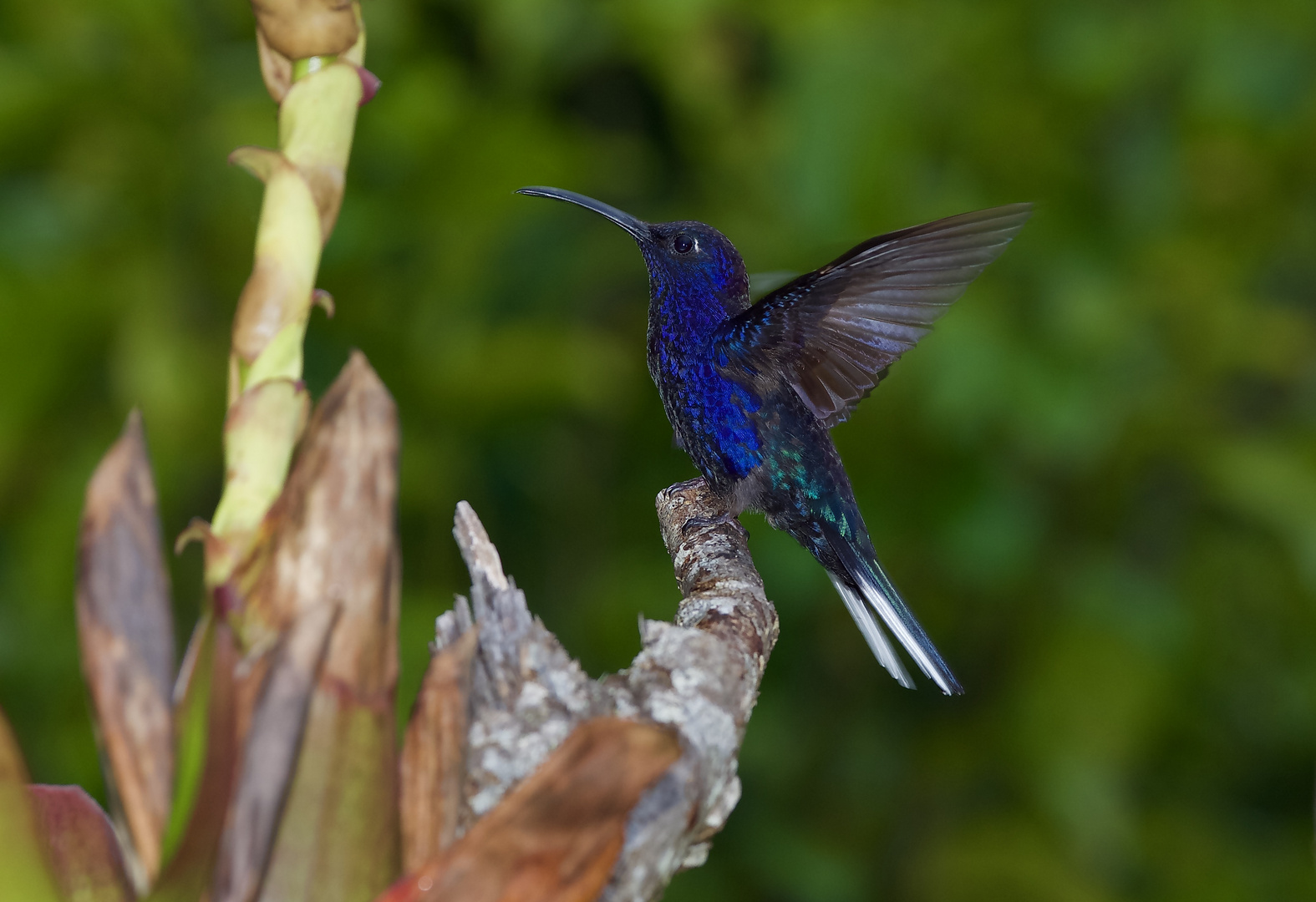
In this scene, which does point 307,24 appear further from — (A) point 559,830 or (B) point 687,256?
(B) point 687,256

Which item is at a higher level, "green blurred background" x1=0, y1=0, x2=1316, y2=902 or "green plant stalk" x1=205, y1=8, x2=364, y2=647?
"green blurred background" x1=0, y1=0, x2=1316, y2=902

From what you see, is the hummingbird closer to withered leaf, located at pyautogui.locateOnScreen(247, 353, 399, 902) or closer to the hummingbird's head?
the hummingbird's head

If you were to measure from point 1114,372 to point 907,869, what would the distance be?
2.35 feet

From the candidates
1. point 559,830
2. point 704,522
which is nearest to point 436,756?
point 559,830

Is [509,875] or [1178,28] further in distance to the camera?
[1178,28]

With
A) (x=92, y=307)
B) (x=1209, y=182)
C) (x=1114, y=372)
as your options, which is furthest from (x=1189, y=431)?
(x=92, y=307)

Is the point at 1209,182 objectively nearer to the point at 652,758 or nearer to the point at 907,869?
the point at 907,869

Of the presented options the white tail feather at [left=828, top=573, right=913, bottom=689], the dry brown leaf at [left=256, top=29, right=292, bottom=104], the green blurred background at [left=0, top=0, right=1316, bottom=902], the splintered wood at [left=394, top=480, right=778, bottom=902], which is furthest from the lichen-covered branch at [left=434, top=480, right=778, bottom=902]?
the green blurred background at [left=0, top=0, right=1316, bottom=902]

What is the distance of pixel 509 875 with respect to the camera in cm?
27

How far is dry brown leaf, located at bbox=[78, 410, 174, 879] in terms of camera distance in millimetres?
267

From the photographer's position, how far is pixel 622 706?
0.37 metres

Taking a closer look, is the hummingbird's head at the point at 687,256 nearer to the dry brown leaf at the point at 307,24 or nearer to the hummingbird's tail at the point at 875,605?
the hummingbird's tail at the point at 875,605

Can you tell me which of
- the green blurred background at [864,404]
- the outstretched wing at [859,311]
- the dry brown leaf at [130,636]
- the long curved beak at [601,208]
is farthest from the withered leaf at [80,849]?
the green blurred background at [864,404]

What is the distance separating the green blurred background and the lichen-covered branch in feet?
3.34
